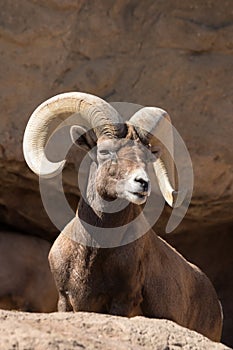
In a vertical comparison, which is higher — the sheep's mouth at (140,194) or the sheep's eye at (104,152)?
the sheep's eye at (104,152)

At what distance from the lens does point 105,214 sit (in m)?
9.98

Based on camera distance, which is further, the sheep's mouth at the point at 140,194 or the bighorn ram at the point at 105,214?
the bighorn ram at the point at 105,214

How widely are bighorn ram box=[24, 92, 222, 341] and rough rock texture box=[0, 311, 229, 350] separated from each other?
2.53 meters

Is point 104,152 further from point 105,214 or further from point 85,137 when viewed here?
point 105,214

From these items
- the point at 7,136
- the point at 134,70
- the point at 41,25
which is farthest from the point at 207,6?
the point at 7,136

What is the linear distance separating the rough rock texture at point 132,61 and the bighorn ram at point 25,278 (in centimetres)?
156

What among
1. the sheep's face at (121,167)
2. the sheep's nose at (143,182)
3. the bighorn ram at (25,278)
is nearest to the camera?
the sheep's nose at (143,182)

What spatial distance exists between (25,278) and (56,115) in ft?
12.3

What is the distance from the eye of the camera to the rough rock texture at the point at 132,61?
484 inches

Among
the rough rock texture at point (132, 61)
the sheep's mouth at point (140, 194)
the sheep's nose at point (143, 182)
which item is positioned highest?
the rough rock texture at point (132, 61)

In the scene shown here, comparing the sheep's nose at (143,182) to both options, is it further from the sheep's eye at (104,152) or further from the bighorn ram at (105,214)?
the sheep's eye at (104,152)

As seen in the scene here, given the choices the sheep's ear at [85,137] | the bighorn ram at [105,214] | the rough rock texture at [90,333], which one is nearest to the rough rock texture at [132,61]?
the bighorn ram at [105,214]

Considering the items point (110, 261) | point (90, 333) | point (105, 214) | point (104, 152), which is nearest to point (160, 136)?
point (104, 152)

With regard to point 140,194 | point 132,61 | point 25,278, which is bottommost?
point 25,278
